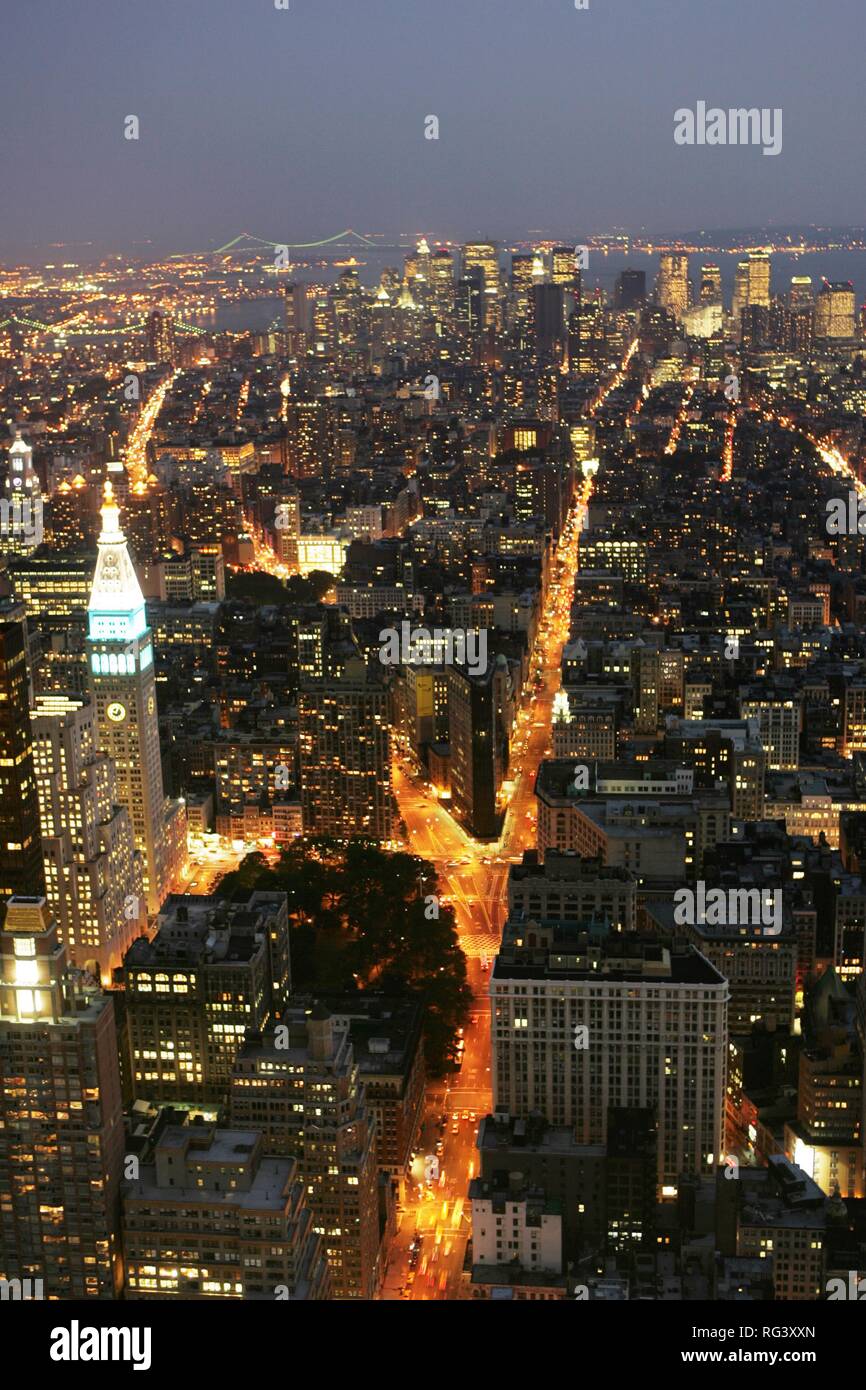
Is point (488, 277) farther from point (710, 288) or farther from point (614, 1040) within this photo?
point (614, 1040)

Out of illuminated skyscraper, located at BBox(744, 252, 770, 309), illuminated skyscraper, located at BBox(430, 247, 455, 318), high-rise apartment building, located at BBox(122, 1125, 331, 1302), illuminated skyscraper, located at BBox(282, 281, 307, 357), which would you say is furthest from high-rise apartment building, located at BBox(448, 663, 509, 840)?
illuminated skyscraper, located at BBox(282, 281, 307, 357)

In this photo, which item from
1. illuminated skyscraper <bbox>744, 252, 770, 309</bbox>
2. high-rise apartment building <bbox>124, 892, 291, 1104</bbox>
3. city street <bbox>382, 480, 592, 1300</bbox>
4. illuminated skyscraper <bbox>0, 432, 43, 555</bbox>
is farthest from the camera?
illuminated skyscraper <bbox>744, 252, 770, 309</bbox>

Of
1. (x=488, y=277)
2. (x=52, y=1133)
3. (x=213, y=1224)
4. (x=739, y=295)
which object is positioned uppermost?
(x=488, y=277)

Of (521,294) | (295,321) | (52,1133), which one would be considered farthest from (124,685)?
(521,294)

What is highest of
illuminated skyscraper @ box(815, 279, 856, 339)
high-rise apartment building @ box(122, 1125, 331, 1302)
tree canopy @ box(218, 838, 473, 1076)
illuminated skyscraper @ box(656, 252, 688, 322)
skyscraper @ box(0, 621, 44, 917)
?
illuminated skyscraper @ box(656, 252, 688, 322)

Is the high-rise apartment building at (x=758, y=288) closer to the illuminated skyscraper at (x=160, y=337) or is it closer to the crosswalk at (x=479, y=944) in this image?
the illuminated skyscraper at (x=160, y=337)

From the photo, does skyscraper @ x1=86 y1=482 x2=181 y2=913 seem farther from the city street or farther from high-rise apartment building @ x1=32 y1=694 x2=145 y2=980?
the city street

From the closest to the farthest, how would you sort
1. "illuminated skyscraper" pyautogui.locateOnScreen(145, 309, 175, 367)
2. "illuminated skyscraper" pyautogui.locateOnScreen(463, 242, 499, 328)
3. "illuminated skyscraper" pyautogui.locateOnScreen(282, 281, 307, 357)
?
"illuminated skyscraper" pyautogui.locateOnScreen(145, 309, 175, 367) < "illuminated skyscraper" pyautogui.locateOnScreen(463, 242, 499, 328) < "illuminated skyscraper" pyautogui.locateOnScreen(282, 281, 307, 357)
